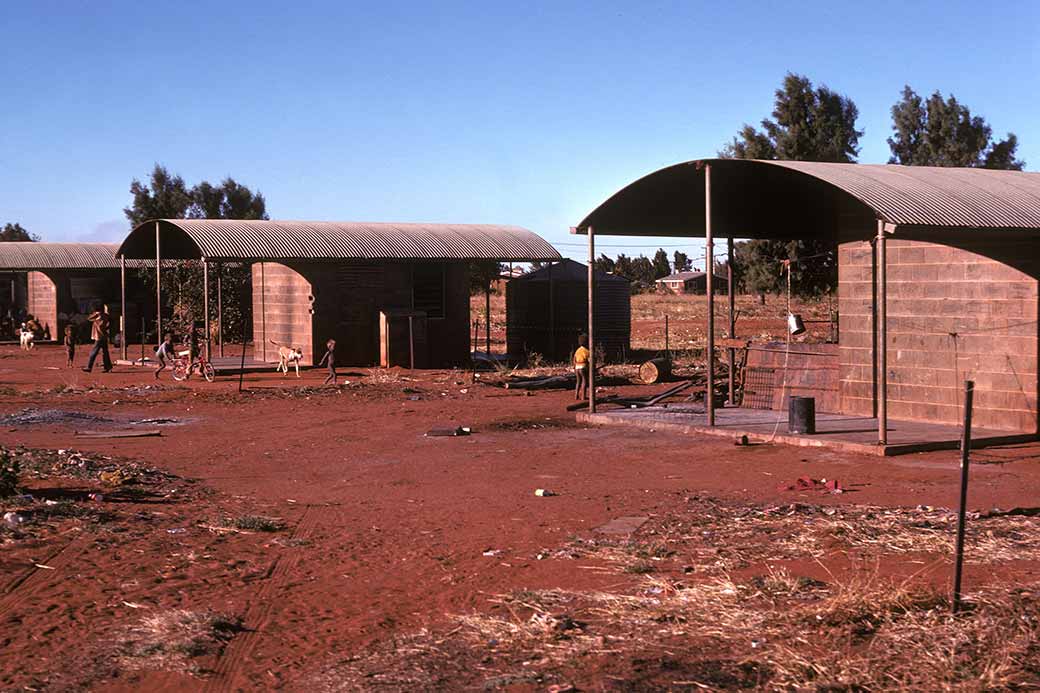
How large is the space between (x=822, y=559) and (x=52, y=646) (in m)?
5.43

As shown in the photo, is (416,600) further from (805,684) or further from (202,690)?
(805,684)

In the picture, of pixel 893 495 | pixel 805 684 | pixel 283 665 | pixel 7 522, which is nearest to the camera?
pixel 805 684

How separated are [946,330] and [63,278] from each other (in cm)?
3613

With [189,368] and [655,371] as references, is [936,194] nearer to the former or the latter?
[655,371]

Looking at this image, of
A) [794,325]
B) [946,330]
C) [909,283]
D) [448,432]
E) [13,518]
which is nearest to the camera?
[13,518]

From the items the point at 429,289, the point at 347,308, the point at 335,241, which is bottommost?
the point at 347,308

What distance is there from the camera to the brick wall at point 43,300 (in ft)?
145

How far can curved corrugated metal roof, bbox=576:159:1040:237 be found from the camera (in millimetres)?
15008

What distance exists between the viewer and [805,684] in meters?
6.00

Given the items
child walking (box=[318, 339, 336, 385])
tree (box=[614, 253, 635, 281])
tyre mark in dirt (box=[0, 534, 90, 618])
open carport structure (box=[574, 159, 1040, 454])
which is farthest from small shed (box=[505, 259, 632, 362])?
tree (box=[614, 253, 635, 281])

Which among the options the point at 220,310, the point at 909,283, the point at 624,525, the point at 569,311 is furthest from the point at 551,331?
the point at 624,525

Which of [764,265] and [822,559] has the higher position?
[764,265]

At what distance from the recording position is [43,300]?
1783 inches

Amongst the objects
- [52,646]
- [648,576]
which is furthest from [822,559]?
[52,646]
